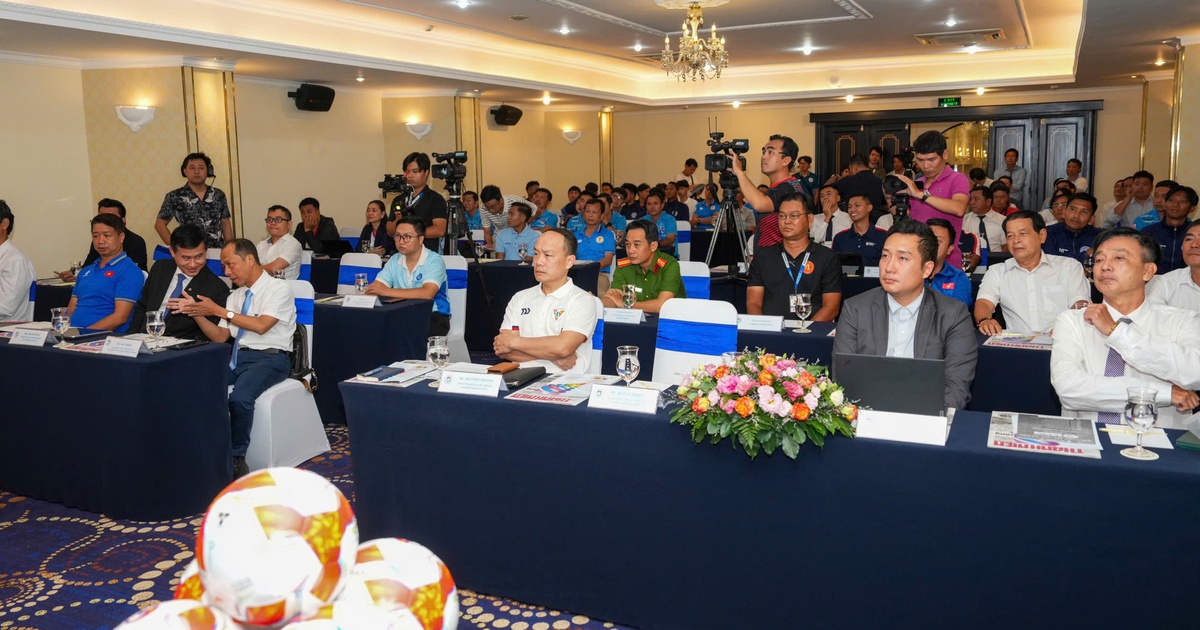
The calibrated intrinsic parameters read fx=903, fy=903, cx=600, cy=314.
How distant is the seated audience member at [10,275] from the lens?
516 cm

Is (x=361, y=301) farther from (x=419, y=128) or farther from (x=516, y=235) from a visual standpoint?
(x=419, y=128)

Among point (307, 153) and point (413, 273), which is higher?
point (307, 153)

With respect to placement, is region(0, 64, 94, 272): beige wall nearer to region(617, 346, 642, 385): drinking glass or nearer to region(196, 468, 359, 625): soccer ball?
region(617, 346, 642, 385): drinking glass

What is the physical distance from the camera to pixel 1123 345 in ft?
8.83

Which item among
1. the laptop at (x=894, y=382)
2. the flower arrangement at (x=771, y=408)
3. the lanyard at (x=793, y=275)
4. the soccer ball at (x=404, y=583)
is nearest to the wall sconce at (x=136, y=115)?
the lanyard at (x=793, y=275)

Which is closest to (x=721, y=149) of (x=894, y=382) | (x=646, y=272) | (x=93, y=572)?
(x=646, y=272)

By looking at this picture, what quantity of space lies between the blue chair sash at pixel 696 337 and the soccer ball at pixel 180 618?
105 inches

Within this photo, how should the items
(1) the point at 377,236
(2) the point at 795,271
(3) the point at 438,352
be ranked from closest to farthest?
1. (3) the point at 438,352
2. (2) the point at 795,271
3. (1) the point at 377,236

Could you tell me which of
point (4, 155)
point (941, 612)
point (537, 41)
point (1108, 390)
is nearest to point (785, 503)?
point (941, 612)

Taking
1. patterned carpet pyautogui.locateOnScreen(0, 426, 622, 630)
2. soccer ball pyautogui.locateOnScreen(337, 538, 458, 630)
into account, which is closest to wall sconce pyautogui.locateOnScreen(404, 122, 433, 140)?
patterned carpet pyautogui.locateOnScreen(0, 426, 622, 630)

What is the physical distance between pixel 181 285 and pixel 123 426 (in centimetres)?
96

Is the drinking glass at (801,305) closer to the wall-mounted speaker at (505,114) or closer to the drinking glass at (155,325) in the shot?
the drinking glass at (155,325)

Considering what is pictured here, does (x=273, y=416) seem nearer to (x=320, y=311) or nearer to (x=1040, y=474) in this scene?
(x=320, y=311)

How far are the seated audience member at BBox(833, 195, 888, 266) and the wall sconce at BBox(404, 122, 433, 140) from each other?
6758mm
